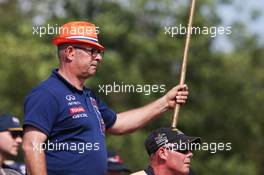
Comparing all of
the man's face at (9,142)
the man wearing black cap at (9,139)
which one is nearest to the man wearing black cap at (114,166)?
the man wearing black cap at (9,139)

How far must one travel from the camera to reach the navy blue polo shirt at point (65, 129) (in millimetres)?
7344

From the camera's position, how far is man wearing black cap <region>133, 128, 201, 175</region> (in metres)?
A: 7.77

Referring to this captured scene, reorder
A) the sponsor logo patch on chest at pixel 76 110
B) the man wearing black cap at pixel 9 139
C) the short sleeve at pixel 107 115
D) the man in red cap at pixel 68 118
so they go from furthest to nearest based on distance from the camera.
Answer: the man wearing black cap at pixel 9 139, the short sleeve at pixel 107 115, the sponsor logo patch on chest at pixel 76 110, the man in red cap at pixel 68 118

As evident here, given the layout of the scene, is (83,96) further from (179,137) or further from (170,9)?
Result: (170,9)

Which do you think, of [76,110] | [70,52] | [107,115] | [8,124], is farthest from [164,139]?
[8,124]

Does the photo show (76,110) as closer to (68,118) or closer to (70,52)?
(68,118)

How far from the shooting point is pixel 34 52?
25.8 m

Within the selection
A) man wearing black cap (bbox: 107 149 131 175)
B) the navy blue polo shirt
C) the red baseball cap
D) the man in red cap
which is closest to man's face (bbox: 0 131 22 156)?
man wearing black cap (bbox: 107 149 131 175)

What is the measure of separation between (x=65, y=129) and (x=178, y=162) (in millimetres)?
945

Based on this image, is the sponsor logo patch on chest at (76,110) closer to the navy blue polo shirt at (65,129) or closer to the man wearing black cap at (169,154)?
the navy blue polo shirt at (65,129)

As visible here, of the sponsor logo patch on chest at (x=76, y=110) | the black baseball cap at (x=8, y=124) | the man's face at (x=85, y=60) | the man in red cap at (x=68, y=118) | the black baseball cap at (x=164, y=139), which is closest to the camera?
the man in red cap at (x=68, y=118)

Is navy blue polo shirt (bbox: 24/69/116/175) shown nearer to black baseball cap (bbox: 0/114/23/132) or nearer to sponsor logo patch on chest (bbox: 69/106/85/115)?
sponsor logo patch on chest (bbox: 69/106/85/115)

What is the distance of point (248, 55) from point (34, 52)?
6677mm

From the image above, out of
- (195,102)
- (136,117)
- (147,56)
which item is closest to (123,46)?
(147,56)
